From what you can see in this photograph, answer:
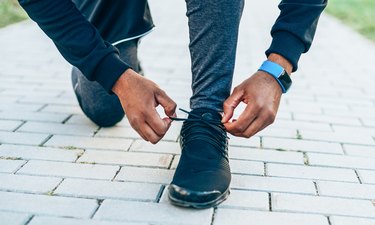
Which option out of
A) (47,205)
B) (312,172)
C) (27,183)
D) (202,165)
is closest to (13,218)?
(47,205)

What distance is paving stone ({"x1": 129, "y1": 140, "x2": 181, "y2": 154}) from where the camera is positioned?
7.76 feet

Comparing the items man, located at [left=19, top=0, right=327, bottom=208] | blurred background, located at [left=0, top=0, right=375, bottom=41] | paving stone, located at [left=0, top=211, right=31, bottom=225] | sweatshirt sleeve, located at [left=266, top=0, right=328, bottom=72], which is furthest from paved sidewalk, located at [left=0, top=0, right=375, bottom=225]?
blurred background, located at [left=0, top=0, right=375, bottom=41]

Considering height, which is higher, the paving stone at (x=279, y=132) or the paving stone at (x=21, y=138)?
the paving stone at (x=21, y=138)

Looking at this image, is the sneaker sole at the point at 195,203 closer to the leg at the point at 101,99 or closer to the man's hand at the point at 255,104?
the man's hand at the point at 255,104

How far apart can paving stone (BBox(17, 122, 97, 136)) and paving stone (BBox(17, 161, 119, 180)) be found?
15.2 inches

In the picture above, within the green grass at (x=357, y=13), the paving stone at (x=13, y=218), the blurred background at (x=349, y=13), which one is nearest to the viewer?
the paving stone at (x=13, y=218)

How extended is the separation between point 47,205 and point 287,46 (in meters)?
0.95

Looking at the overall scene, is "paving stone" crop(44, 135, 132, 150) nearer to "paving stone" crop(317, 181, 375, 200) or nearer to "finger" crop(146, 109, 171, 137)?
"finger" crop(146, 109, 171, 137)

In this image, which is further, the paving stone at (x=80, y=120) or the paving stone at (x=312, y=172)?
the paving stone at (x=80, y=120)

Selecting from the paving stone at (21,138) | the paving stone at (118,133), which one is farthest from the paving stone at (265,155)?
the paving stone at (21,138)

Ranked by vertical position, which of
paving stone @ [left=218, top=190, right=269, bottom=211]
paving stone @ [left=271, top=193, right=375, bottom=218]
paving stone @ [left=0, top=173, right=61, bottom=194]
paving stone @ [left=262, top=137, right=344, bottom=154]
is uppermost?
paving stone @ [left=0, top=173, right=61, bottom=194]

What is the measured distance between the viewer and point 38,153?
229cm

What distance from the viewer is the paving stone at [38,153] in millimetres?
2252

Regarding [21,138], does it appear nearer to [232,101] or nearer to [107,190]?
[107,190]
